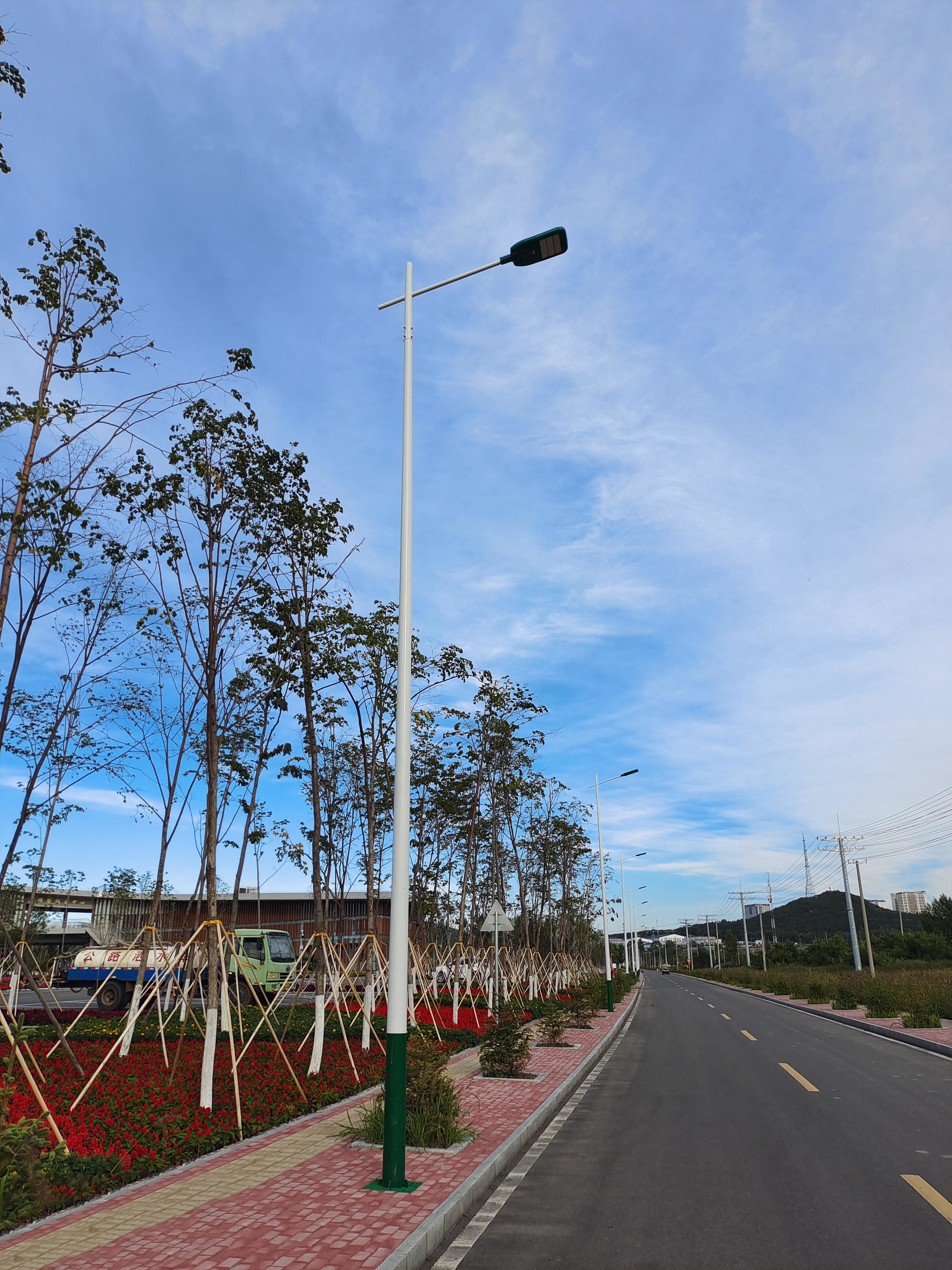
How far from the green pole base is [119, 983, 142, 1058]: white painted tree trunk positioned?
574cm

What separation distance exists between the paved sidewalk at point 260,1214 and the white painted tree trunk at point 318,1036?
306 centimetres

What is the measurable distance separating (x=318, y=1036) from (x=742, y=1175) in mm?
6489

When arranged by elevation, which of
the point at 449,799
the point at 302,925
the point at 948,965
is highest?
the point at 449,799

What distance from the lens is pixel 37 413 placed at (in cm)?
781

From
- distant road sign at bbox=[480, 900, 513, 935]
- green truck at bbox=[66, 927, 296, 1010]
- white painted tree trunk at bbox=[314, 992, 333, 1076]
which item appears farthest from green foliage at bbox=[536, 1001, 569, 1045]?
green truck at bbox=[66, 927, 296, 1010]

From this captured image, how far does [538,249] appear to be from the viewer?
824 cm

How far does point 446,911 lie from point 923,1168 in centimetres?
2698

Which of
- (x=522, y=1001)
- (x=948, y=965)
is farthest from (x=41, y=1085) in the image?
(x=948, y=965)

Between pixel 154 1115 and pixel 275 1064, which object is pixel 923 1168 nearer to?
pixel 154 1115

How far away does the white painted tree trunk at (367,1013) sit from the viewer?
1370cm

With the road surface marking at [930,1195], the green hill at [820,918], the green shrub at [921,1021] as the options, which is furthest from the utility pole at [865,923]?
the green hill at [820,918]

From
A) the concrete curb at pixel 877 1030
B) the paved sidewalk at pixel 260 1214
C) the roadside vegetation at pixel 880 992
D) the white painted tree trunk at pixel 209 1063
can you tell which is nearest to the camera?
the paved sidewalk at pixel 260 1214

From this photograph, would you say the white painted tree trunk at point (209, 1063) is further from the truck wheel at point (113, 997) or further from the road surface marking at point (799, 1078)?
the truck wheel at point (113, 997)

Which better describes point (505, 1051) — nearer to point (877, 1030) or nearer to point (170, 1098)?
point (170, 1098)
